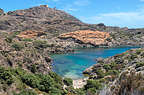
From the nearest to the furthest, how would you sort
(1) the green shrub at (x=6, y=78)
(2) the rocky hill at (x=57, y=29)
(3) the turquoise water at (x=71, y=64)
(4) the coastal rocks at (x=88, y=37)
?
1. (1) the green shrub at (x=6, y=78)
2. (3) the turquoise water at (x=71, y=64)
3. (4) the coastal rocks at (x=88, y=37)
4. (2) the rocky hill at (x=57, y=29)

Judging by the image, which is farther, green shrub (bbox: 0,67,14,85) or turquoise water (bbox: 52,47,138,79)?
turquoise water (bbox: 52,47,138,79)

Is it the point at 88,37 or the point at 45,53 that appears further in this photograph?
the point at 88,37

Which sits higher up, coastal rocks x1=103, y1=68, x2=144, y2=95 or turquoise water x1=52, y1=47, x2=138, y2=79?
coastal rocks x1=103, y1=68, x2=144, y2=95

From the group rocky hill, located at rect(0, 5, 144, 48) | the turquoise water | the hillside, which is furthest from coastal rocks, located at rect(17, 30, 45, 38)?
the turquoise water

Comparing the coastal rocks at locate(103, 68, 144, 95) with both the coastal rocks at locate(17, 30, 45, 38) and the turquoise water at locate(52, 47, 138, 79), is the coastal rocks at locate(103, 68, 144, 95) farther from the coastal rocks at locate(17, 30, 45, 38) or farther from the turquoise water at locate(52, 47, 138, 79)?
the coastal rocks at locate(17, 30, 45, 38)

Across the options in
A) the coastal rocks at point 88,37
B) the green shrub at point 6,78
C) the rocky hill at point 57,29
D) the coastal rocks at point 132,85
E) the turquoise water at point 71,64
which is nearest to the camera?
the coastal rocks at point 132,85

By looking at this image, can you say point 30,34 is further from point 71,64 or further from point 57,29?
point 71,64

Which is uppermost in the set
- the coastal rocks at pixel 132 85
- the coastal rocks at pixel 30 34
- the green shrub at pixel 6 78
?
the coastal rocks at pixel 30 34

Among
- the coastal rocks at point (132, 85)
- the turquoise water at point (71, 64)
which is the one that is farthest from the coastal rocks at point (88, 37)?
the coastal rocks at point (132, 85)

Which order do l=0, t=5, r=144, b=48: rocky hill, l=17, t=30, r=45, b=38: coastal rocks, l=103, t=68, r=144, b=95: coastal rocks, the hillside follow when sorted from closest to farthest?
l=103, t=68, r=144, b=95: coastal rocks → the hillside → l=17, t=30, r=45, b=38: coastal rocks → l=0, t=5, r=144, b=48: rocky hill

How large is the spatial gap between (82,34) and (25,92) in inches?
4433

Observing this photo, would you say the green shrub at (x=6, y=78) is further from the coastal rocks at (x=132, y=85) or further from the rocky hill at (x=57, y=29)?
the rocky hill at (x=57, y=29)

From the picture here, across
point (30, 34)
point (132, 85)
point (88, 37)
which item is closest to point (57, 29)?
point (30, 34)

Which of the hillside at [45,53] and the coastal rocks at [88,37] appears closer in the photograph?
the hillside at [45,53]
